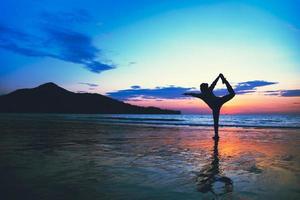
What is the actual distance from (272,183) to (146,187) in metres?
2.65

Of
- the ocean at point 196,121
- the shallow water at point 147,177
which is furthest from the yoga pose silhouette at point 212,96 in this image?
the ocean at point 196,121

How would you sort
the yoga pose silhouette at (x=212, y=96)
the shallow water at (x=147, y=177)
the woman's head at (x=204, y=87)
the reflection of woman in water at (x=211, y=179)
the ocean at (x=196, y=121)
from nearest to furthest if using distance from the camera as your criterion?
the shallow water at (x=147, y=177)
the reflection of woman in water at (x=211, y=179)
the yoga pose silhouette at (x=212, y=96)
the woman's head at (x=204, y=87)
the ocean at (x=196, y=121)

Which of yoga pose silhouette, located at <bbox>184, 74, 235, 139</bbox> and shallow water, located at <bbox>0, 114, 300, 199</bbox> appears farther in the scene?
yoga pose silhouette, located at <bbox>184, 74, 235, 139</bbox>

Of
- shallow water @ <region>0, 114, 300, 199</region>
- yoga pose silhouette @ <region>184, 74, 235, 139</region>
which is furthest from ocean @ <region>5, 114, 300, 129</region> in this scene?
shallow water @ <region>0, 114, 300, 199</region>

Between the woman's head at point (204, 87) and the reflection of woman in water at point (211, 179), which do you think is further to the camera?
the woman's head at point (204, 87)

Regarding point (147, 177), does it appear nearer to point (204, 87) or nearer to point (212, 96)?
point (204, 87)

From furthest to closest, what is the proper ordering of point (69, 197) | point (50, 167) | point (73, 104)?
point (73, 104)
point (50, 167)
point (69, 197)

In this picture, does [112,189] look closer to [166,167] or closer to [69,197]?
[69,197]

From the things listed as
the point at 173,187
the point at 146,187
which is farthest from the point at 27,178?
the point at 173,187

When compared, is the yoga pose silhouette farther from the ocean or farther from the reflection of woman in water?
the ocean

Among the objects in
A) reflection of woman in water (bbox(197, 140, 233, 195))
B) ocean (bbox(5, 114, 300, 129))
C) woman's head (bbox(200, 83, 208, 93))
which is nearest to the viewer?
reflection of woman in water (bbox(197, 140, 233, 195))

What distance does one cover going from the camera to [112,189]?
17.8 feet

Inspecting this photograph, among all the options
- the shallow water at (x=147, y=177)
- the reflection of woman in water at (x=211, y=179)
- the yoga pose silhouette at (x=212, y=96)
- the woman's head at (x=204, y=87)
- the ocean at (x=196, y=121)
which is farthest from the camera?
the ocean at (x=196, y=121)

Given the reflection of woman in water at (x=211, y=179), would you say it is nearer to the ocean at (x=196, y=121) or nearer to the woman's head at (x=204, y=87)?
the woman's head at (x=204, y=87)
